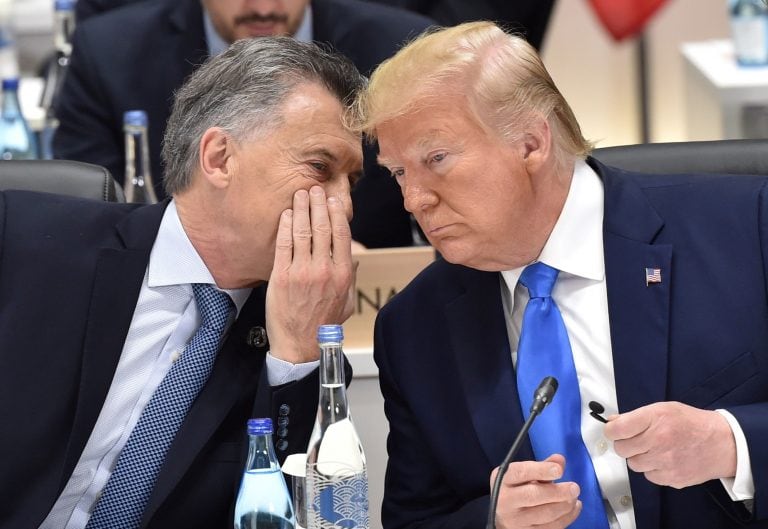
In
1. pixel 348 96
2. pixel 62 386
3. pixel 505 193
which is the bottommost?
pixel 62 386

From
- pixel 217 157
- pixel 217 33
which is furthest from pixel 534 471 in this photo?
pixel 217 33

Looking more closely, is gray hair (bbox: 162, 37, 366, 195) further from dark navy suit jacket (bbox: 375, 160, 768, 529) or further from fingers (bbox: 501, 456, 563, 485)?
fingers (bbox: 501, 456, 563, 485)

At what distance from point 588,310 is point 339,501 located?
0.53 m

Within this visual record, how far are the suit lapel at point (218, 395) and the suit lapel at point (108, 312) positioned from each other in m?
0.14

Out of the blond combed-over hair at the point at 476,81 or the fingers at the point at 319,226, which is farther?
the fingers at the point at 319,226

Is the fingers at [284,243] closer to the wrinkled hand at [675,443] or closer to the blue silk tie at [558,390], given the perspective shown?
the blue silk tie at [558,390]

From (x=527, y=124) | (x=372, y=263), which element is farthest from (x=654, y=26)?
(x=527, y=124)

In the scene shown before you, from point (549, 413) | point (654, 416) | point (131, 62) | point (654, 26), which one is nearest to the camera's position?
point (654, 416)

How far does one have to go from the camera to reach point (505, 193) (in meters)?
1.97

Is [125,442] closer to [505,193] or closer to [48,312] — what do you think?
[48,312]

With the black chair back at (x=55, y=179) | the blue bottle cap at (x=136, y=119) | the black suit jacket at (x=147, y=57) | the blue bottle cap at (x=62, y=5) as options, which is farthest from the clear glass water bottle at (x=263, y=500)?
the blue bottle cap at (x=62, y=5)

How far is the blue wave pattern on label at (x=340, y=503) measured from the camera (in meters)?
1.70

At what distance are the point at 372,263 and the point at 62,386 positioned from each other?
0.63 metres

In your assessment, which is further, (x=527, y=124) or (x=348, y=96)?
(x=348, y=96)
